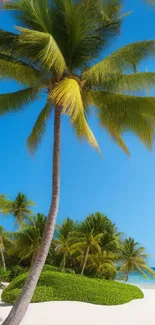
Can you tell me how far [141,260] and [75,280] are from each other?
2391 cm

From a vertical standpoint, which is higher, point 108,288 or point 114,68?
point 114,68

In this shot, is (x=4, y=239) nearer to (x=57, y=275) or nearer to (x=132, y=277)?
(x=57, y=275)

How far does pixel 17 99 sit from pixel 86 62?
2.62 metres

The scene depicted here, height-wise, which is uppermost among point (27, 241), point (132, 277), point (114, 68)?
point (114, 68)

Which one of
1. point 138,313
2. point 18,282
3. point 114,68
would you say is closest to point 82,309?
point 138,313

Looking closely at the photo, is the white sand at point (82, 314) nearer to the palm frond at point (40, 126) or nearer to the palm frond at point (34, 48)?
the palm frond at point (40, 126)

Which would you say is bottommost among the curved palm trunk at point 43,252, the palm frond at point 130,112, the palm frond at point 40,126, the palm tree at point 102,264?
the palm tree at point 102,264

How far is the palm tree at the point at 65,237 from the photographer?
3108 cm

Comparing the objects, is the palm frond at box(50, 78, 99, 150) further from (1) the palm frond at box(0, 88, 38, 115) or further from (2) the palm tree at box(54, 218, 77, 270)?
(2) the palm tree at box(54, 218, 77, 270)

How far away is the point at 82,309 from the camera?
15.1m

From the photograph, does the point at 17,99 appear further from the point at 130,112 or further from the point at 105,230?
the point at 105,230

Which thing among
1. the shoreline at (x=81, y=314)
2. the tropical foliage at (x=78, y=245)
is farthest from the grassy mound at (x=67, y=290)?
the tropical foliage at (x=78, y=245)

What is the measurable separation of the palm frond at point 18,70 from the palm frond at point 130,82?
7.39 ft

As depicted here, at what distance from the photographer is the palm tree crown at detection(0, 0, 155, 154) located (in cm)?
1203
